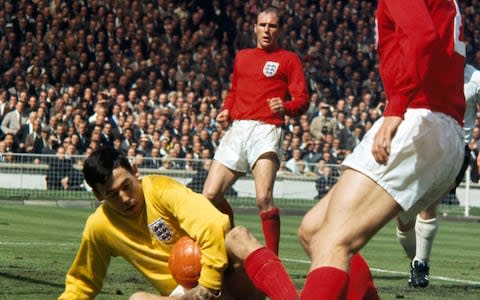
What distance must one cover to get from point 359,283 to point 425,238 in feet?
12.8

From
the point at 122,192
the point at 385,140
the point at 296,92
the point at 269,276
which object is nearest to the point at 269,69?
the point at 296,92

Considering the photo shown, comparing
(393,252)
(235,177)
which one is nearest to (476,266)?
(393,252)

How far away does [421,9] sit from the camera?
6184 millimetres

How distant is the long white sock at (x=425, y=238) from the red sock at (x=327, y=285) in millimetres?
4543

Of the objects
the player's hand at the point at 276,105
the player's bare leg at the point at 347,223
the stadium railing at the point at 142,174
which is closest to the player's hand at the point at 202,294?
the player's bare leg at the point at 347,223

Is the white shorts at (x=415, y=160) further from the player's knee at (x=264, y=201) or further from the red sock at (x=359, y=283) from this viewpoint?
the player's knee at (x=264, y=201)

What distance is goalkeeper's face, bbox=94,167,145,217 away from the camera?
708cm

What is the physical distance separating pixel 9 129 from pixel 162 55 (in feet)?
20.7

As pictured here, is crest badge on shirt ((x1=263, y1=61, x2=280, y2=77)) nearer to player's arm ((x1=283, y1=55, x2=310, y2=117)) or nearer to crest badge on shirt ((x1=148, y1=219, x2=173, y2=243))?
player's arm ((x1=283, y1=55, x2=310, y2=117))

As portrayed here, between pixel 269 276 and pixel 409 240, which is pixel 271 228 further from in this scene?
pixel 269 276

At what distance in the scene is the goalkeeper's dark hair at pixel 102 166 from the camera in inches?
279

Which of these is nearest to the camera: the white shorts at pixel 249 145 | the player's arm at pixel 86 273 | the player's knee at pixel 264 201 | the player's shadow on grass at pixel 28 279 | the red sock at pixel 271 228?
the player's arm at pixel 86 273

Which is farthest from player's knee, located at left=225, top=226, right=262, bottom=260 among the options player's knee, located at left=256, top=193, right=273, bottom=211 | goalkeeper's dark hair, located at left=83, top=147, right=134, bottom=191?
player's knee, located at left=256, top=193, right=273, bottom=211

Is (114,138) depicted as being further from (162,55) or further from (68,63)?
(162,55)
